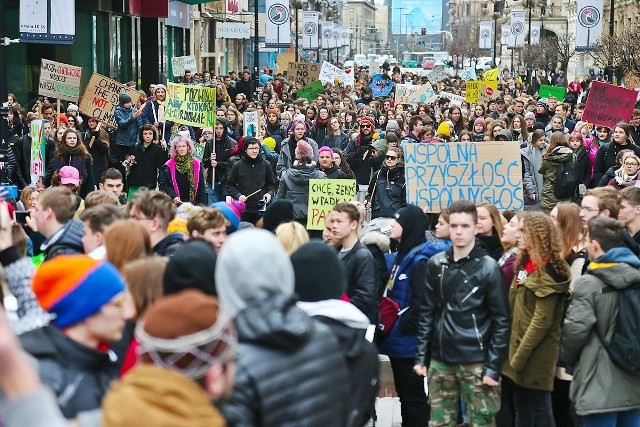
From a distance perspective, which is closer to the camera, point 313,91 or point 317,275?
point 317,275

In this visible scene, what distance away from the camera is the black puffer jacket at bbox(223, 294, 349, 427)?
394cm

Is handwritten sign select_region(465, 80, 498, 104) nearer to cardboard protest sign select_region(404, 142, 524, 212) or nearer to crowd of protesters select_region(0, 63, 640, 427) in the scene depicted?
crowd of protesters select_region(0, 63, 640, 427)

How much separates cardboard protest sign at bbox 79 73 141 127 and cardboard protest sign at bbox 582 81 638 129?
6.63 m

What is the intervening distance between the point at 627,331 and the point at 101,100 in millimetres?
12680

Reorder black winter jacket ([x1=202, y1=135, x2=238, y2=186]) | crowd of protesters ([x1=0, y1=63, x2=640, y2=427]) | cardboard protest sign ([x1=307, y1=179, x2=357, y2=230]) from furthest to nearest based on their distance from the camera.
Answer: black winter jacket ([x1=202, y1=135, x2=238, y2=186]) < cardboard protest sign ([x1=307, y1=179, x2=357, y2=230]) < crowd of protesters ([x1=0, y1=63, x2=640, y2=427])

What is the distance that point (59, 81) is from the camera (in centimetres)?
2022

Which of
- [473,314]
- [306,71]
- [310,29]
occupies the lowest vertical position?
[473,314]

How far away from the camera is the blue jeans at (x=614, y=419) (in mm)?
7094

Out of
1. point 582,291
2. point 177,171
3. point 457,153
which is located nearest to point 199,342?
point 582,291

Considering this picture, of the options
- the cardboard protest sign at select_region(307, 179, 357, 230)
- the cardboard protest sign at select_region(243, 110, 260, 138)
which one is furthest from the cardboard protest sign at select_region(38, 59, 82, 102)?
the cardboard protest sign at select_region(307, 179, 357, 230)

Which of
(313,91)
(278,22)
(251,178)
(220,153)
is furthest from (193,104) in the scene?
(278,22)

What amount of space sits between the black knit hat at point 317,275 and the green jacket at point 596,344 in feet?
7.40

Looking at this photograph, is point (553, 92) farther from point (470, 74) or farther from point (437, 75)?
point (437, 75)

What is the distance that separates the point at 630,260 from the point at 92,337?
3.50 meters
